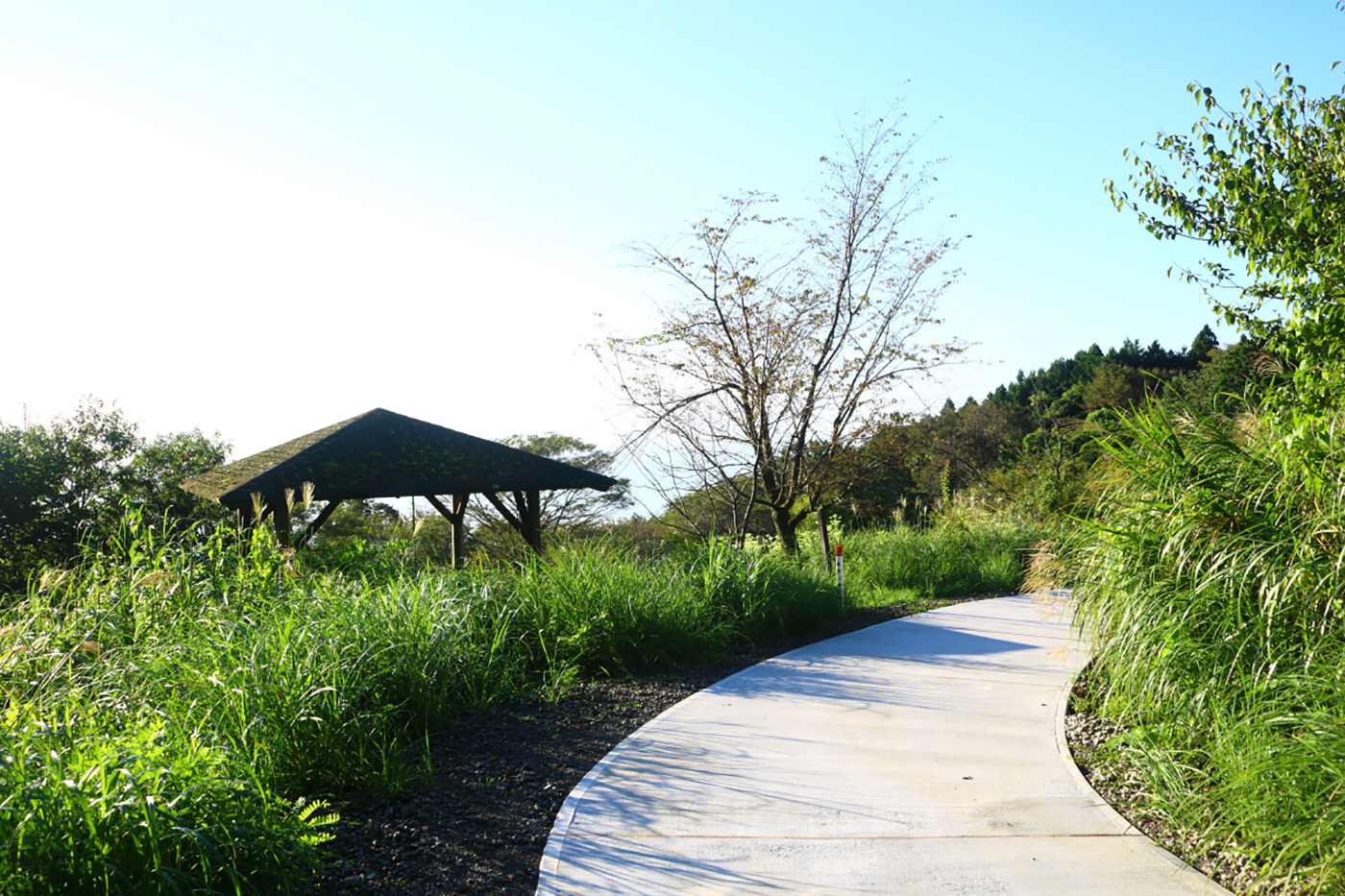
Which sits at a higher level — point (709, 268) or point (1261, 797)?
point (709, 268)

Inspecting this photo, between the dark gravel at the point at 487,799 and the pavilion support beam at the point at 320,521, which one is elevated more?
the pavilion support beam at the point at 320,521

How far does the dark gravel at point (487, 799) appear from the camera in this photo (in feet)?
10.3

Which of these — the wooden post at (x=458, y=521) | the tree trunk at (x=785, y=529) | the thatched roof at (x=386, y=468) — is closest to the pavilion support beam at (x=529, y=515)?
the thatched roof at (x=386, y=468)

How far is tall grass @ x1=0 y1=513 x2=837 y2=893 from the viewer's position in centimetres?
260

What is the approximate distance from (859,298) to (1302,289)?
7912 mm

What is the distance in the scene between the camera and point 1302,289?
14.3 feet

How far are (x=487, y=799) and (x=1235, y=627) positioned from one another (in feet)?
11.4

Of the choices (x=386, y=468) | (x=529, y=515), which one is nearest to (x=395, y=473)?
(x=386, y=468)

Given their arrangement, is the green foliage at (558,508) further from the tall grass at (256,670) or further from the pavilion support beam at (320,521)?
the tall grass at (256,670)

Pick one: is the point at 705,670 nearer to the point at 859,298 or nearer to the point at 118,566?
the point at 118,566

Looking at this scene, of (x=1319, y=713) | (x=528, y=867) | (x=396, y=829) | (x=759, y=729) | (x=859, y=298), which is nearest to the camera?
(x=1319, y=713)

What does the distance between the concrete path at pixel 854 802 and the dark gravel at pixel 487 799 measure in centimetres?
16

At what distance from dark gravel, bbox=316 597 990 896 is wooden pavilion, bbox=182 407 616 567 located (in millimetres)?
6137

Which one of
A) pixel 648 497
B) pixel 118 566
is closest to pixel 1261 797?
pixel 118 566
